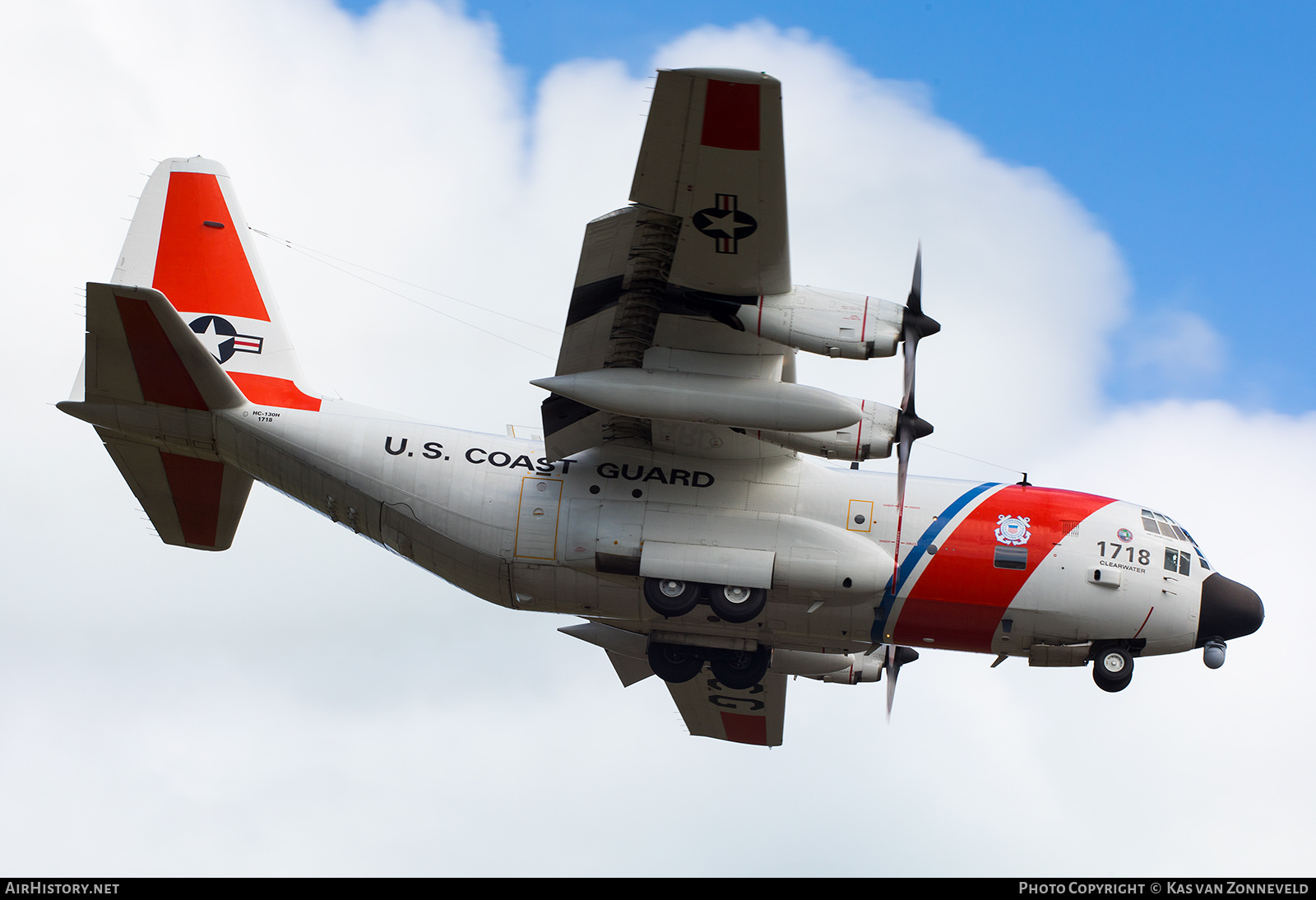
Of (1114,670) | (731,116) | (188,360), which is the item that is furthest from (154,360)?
(1114,670)

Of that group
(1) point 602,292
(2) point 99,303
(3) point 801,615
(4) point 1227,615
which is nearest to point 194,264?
(2) point 99,303

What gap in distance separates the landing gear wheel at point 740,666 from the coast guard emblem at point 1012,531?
4066 millimetres

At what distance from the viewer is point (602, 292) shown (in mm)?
17812

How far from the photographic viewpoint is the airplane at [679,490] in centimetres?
1756

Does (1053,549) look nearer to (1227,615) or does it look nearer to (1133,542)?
(1133,542)

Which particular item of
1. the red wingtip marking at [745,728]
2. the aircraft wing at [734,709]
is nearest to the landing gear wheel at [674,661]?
the aircraft wing at [734,709]

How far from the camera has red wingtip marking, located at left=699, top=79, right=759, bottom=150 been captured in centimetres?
1514

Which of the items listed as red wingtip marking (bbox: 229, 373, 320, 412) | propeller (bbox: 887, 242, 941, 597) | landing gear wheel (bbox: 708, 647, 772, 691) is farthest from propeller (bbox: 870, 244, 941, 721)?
red wingtip marking (bbox: 229, 373, 320, 412)

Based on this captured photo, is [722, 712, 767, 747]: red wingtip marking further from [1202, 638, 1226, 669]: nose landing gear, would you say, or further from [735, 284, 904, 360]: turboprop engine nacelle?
[735, 284, 904, 360]: turboprop engine nacelle

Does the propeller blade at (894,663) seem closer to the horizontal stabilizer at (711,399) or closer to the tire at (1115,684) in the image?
the tire at (1115,684)

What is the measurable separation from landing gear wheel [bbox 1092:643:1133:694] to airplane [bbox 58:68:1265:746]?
3cm

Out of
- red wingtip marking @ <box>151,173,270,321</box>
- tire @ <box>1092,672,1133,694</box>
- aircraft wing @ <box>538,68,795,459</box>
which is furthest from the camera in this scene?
red wingtip marking @ <box>151,173,270,321</box>

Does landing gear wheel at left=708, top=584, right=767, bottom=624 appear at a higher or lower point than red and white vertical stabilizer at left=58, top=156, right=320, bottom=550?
lower
